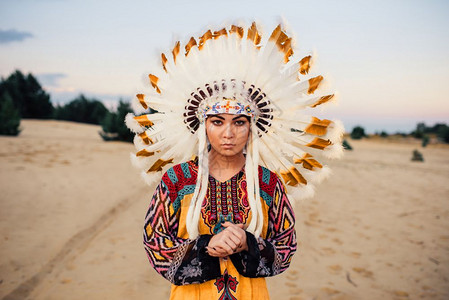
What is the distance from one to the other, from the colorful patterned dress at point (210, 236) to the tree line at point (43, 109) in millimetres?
15125

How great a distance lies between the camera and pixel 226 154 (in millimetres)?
1718

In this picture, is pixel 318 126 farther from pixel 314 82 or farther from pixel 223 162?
pixel 223 162

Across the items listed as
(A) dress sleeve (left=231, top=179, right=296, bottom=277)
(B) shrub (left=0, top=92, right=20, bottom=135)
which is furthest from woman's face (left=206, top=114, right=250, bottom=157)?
(B) shrub (left=0, top=92, right=20, bottom=135)

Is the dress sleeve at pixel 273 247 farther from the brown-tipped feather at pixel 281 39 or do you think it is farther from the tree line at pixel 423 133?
the tree line at pixel 423 133

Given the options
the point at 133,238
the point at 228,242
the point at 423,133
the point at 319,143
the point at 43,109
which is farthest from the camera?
the point at 423,133

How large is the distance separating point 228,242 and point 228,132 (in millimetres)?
597

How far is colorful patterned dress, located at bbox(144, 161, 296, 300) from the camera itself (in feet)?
5.23

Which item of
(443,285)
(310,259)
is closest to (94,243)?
(310,259)

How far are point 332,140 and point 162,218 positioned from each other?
1.10 metres

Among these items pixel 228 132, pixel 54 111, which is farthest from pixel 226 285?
pixel 54 111

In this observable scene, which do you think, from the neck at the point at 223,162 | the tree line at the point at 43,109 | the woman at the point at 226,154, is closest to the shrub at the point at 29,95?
the tree line at the point at 43,109

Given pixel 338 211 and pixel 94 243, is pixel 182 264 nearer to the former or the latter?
pixel 94 243

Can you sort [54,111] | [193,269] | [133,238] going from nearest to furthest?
[193,269], [133,238], [54,111]

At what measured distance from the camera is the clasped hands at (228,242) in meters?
1.47
